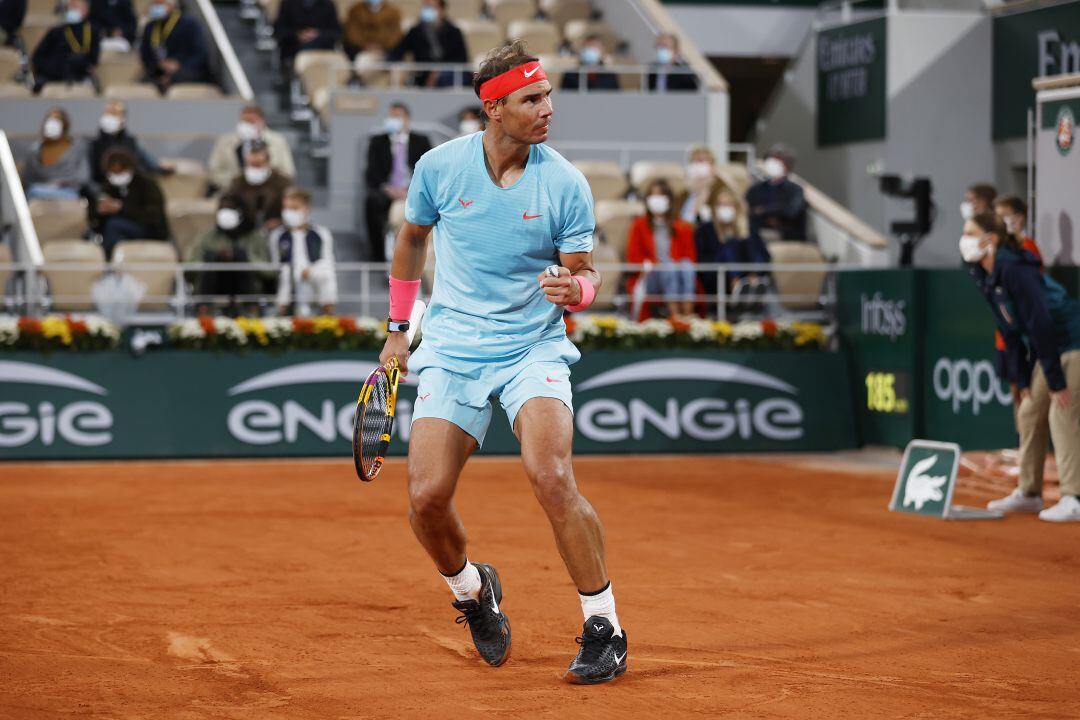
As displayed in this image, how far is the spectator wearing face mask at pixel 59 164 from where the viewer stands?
55.4 ft

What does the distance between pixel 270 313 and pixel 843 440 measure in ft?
18.9

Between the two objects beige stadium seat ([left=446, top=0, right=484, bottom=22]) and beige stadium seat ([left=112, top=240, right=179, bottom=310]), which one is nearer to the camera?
beige stadium seat ([left=112, top=240, right=179, bottom=310])

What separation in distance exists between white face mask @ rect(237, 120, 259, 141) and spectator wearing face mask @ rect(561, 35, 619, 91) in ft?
13.9

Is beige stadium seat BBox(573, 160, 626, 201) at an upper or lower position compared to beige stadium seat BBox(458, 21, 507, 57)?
lower

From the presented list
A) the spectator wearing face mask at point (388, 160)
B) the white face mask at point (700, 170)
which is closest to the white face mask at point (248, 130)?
the spectator wearing face mask at point (388, 160)

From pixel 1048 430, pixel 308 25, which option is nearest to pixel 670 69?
pixel 308 25

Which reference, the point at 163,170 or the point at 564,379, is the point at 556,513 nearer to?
the point at 564,379

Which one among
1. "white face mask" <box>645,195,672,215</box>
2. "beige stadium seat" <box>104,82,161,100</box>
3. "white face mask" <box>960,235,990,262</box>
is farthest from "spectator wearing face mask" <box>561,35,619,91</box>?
"white face mask" <box>960,235,990,262</box>

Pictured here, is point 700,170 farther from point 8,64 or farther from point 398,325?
point 398,325

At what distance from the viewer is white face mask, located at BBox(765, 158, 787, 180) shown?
16984 millimetres

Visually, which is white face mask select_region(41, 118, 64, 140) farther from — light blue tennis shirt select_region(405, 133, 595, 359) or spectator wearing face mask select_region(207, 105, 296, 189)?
light blue tennis shirt select_region(405, 133, 595, 359)

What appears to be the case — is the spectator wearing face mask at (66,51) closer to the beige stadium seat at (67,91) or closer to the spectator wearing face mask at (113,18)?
the beige stadium seat at (67,91)

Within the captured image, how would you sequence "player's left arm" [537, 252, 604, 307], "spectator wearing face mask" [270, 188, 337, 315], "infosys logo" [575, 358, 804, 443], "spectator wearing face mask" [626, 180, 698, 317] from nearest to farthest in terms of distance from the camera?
1. "player's left arm" [537, 252, 604, 307]
2. "infosys logo" [575, 358, 804, 443]
3. "spectator wearing face mask" [270, 188, 337, 315]
4. "spectator wearing face mask" [626, 180, 698, 317]

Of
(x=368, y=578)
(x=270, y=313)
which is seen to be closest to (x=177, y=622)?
(x=368, y=578)
